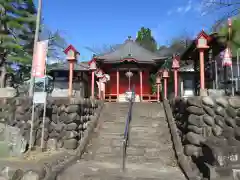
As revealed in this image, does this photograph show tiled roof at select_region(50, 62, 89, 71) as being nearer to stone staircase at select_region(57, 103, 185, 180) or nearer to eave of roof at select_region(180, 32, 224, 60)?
eave of roof at select_region(180, 32, 224, 60)

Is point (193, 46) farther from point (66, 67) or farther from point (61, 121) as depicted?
point (66, 67)

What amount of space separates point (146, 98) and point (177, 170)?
12.2 metres

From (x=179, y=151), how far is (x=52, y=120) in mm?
4270

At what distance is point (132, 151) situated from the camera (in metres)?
7.07

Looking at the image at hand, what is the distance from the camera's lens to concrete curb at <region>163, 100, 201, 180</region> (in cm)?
539

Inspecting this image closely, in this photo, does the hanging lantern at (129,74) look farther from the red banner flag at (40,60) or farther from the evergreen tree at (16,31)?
the red banner flag at (40,60)

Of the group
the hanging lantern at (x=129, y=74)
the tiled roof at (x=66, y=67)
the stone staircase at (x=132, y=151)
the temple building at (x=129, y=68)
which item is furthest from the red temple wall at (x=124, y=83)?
the stone staircase at (x=132, y=151)

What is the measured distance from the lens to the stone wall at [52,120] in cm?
757

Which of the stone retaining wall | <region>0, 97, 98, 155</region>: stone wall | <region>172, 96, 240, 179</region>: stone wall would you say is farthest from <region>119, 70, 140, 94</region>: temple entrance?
<region>172, 96, 240, 179</region>: stone wall

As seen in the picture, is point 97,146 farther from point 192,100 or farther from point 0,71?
point 0,71

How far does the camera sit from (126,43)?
20250 millimetres

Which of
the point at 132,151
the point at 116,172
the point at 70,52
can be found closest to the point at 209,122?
the point at 132,151

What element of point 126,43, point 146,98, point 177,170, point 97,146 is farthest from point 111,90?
point 177,170

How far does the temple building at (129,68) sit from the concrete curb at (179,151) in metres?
7.53
